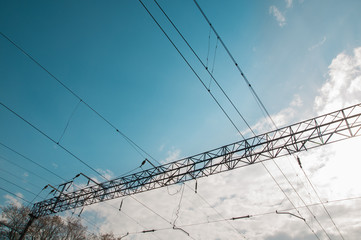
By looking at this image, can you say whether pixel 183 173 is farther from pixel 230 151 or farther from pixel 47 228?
pixel 47 228

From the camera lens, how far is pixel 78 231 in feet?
82.9

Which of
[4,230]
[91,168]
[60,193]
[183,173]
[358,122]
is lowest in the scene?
[4,230]

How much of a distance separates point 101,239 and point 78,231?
4.82 metres

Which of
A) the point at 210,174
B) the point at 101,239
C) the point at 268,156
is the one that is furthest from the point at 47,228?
the point at 268,156

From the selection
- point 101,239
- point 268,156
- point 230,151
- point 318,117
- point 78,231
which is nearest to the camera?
point 318,117

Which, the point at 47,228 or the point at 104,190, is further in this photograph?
the point at 47,228

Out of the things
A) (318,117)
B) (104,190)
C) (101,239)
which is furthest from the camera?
(101,239)

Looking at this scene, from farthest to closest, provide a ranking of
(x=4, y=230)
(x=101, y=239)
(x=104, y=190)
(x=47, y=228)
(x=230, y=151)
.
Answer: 1. (x=101, y=239)
2. (x=47, y=228)
3. (x=4, y=230)
4. (x=104, y=190)
5. (x=230, y=151)

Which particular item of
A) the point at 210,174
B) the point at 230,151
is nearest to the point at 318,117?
the point at 230,151

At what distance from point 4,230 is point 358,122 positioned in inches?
1224

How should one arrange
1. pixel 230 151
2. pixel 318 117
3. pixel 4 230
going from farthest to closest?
1. pixel 4 230
2. pixel 230 151
3. pixel 318 117

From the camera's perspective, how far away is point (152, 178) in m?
13.2

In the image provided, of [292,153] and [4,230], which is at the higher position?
[292,153]

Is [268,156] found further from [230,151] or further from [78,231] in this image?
[78,231]
